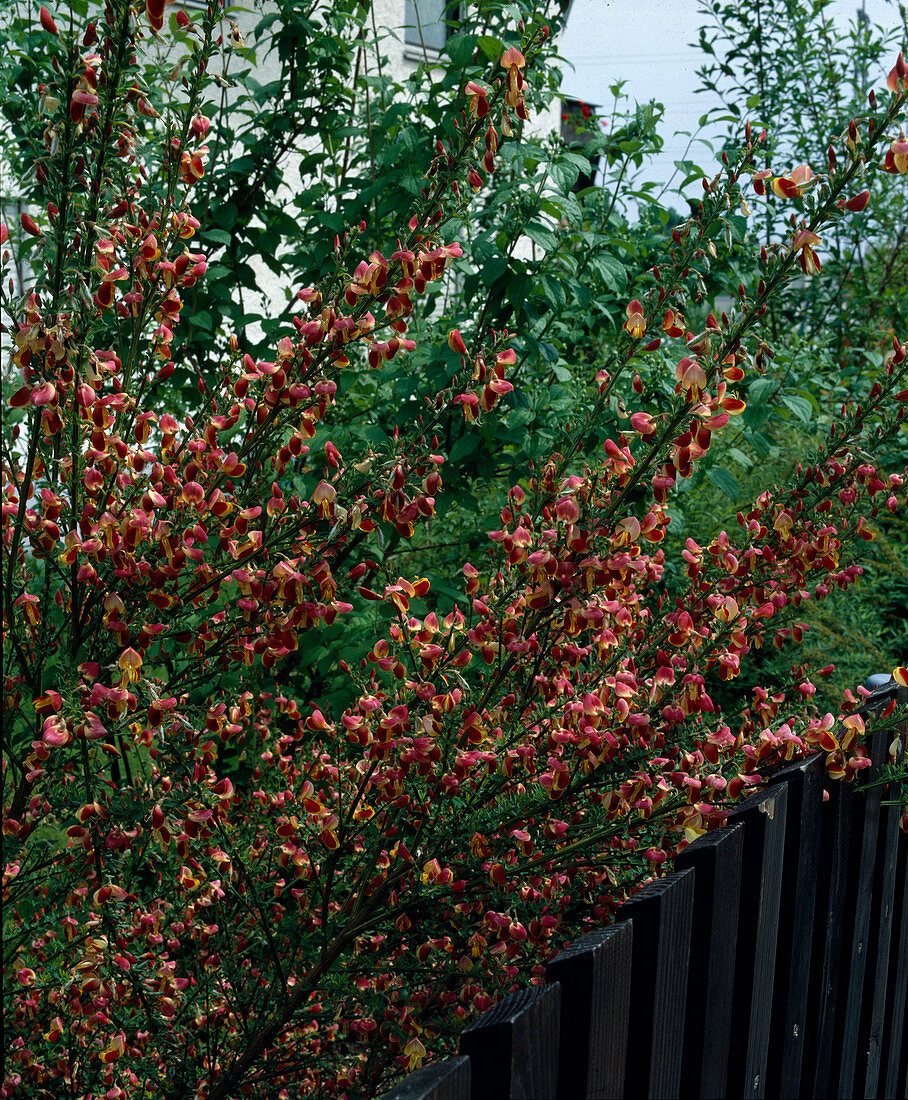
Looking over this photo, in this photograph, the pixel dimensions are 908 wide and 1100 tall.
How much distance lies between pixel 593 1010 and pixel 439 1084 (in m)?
0.25

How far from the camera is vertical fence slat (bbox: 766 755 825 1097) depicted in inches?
56.4

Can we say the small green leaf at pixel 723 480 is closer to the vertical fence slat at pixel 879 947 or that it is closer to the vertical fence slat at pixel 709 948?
the vertical fence slat at pixel 879 947

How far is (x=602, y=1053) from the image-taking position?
1.01 meters

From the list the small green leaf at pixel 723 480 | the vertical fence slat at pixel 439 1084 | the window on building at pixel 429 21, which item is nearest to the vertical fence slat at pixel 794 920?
the vertical fence slat at pixel 439 1084

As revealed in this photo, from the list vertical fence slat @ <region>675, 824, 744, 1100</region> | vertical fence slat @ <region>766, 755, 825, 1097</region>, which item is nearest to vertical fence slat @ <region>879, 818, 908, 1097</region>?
vertical fence slat @ <region>766, 755, 825, 1097</region>

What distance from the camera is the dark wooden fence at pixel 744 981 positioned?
92 cm

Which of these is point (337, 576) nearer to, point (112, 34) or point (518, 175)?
point (112, 34)

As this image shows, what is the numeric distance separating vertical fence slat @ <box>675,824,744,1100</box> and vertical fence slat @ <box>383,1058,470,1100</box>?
470 millimetres

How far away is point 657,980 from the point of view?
110 cm

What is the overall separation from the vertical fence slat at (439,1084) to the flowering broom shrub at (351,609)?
69 cm

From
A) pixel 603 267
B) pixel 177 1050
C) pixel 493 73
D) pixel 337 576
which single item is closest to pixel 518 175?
pixel 603 267

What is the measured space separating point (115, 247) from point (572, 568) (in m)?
0.88

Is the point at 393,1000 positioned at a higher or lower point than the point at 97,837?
lower

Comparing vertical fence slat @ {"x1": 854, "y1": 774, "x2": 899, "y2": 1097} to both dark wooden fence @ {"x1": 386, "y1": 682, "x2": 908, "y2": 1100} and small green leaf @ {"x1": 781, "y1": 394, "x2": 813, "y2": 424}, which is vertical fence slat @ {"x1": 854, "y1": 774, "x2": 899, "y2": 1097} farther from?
small green leaf @ {"x1": 781, "y1": 394, "x2": 813, "y2": 424}
